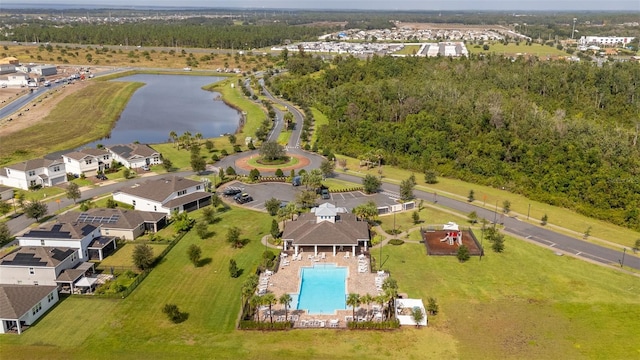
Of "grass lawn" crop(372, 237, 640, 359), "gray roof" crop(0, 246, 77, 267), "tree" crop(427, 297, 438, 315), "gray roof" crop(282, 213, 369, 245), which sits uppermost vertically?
"gray roof" crop(0, 246, 77, 267)

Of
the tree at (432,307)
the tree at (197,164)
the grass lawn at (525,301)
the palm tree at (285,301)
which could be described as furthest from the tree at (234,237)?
the tree at (197,164)

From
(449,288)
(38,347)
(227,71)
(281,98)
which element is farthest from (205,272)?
(227,71)

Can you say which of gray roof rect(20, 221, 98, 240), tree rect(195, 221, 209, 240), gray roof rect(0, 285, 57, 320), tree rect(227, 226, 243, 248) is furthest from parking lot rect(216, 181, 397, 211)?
gray roof rect(0, 285, 57, 320)

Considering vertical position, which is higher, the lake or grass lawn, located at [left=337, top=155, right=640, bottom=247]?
the lake

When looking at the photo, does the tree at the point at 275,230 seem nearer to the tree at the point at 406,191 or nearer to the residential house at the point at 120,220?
the residential house at the point at 120,220

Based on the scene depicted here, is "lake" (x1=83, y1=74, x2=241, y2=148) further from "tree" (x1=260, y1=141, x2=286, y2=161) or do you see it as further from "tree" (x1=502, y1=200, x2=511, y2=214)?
"tree" (x1=502, y1=200, x2=511, y2=214)

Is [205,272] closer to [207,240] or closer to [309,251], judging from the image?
[207,240]
